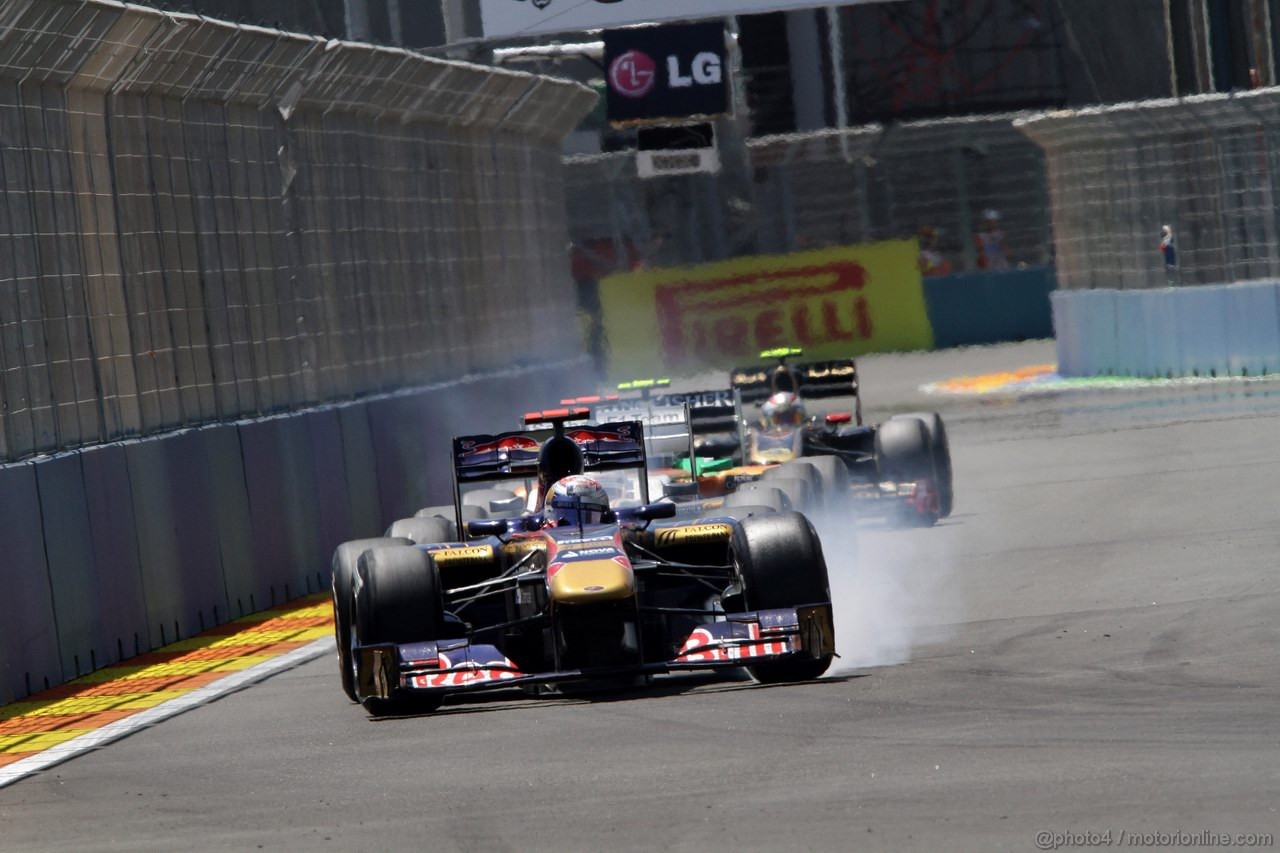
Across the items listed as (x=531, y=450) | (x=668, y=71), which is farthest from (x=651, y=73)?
(x=531, y=450)

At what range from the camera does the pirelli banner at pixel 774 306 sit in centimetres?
3747

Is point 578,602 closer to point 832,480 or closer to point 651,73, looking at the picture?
point 832,480

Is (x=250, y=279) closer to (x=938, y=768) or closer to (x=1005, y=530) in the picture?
(x=1005, y=530)

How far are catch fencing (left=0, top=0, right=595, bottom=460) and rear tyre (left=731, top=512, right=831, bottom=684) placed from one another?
4.46m

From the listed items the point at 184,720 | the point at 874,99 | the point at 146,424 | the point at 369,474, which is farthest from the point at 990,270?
the point at 184,720

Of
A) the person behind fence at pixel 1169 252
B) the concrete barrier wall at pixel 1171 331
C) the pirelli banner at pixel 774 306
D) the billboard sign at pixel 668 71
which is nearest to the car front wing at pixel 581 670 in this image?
the concrete barrier wall at pixel 1171 331

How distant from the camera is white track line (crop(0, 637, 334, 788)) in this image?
31.4ft

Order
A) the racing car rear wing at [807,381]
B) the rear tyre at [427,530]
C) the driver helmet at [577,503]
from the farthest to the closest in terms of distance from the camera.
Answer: the racing car rear wing at [807,381], the rear tyre at [427,530], the driver helmet at [577,503]

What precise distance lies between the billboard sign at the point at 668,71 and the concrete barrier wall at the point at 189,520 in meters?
11.6

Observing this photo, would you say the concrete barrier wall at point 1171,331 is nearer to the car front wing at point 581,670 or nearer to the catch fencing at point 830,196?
the catch fencing at point 830,196

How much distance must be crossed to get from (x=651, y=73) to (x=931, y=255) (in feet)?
37.2

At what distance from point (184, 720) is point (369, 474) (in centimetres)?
676

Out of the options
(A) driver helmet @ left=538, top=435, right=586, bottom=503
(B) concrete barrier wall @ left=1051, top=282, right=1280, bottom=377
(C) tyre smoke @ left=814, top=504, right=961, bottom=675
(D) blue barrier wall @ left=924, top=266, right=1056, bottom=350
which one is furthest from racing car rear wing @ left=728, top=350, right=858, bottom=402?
(D) blue barrier wall @ left=924, top=266, right=1056, bottom=350

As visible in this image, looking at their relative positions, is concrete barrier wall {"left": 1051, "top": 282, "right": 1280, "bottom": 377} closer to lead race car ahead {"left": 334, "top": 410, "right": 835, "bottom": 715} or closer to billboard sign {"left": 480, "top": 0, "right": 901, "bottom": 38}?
billboard sign {"left": 480, "top": 0, "right": 901, "bottom": 38}
